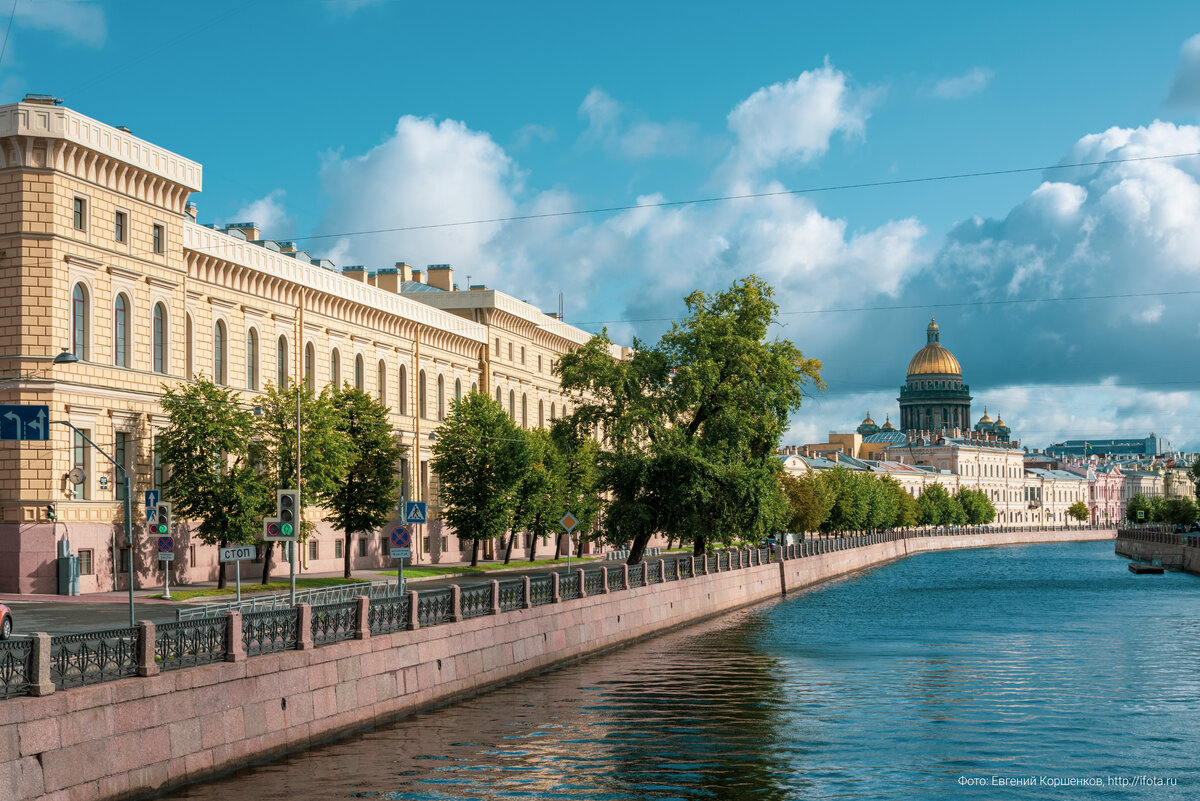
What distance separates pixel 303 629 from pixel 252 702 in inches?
82.0

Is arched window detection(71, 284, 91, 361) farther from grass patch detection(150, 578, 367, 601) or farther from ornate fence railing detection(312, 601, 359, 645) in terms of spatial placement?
ornate fence railing detection(312, 601, 359, 645)

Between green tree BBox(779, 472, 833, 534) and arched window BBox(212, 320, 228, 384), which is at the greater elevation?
arched window BBox(212, 320, 228, 384)

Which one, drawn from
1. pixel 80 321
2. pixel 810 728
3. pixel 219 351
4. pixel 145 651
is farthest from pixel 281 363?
pixel 145 651

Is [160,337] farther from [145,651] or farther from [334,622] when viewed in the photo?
[145,651]

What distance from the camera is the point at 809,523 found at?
329ft

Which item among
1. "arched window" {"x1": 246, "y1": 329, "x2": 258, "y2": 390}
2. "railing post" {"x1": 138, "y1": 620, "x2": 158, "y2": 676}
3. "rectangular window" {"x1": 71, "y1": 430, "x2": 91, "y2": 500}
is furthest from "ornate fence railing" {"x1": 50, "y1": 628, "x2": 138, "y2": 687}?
"arched window" {"x1": 246, "y1": 329, "x2": 258, "y2": 390}

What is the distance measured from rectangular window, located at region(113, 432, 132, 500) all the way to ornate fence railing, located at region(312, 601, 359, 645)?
24.4 meters

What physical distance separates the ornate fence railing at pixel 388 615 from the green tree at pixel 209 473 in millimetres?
21707

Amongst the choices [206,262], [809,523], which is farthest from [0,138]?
[809,523]

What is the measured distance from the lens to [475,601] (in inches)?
1168

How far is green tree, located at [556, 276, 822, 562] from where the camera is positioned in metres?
49.5

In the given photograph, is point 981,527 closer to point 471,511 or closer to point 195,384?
point 471,511

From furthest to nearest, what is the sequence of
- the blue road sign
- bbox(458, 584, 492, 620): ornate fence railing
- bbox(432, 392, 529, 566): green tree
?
bbox(432, 392, 529, 566): green tree → bbox(458, 584, 492, 620): ornate fence railing → the blue road sign

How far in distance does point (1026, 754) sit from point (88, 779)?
13606 millimetres
